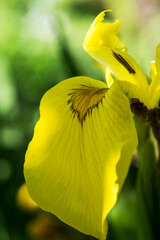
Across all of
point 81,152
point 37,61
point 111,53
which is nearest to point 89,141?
point 81,152

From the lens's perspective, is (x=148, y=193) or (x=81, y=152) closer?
(x=81, y=152)

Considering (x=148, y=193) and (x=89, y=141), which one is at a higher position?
(x=89, y=141)

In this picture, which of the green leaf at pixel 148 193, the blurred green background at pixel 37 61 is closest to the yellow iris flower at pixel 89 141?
the green leaf at pixel 148 193

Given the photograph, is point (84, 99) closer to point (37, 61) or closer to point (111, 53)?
point (111, 53)

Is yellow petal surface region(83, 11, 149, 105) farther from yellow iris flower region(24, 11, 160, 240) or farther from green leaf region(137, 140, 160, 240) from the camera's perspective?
green leaf region(137, 140, 160, 240)

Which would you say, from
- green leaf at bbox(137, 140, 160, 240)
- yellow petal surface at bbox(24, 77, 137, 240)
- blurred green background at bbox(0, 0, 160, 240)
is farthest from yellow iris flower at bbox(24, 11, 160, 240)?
blurred green background at bbox(0, 0, 160, 240)

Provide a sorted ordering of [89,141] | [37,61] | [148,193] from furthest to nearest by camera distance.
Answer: [37,61], [148,193], [89,141]

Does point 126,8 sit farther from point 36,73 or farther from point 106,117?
point 106,117

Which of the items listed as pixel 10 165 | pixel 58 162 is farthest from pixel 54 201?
pixel 10 165
